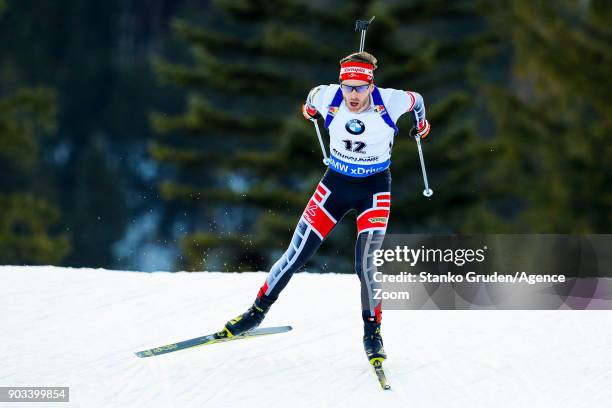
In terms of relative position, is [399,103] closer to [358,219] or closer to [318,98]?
[318,98]

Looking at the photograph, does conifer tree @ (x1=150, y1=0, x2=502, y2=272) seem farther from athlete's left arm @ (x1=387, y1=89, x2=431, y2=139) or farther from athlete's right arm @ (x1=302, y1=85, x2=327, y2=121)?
athlete's left arm @ (x1=387, y1=89, x2=431, y2=139)

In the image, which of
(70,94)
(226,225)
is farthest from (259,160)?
(70,94)

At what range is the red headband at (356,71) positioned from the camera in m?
6.36

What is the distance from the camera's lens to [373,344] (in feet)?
21.5

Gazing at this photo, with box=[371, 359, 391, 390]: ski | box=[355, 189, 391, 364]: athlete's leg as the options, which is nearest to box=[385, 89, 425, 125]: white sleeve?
box=[355, 189, 391, 364]: athlete's leg

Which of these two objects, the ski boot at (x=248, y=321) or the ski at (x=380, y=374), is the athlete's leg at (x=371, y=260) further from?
the ski boot at (x=248, y=321)

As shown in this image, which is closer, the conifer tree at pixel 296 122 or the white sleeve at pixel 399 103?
the white sleeve at pixel 399 103

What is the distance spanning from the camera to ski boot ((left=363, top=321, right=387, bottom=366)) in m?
6.48

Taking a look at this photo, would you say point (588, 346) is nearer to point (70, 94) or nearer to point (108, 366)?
point (108, 366)

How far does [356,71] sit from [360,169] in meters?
0.65

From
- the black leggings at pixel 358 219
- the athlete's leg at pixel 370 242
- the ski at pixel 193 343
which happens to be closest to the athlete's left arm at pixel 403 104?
the black leggings at pixel 358 219

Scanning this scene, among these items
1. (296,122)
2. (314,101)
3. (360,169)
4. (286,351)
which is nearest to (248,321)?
(286,351)

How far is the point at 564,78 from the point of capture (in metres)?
22.2

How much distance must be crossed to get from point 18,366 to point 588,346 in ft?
13.0
